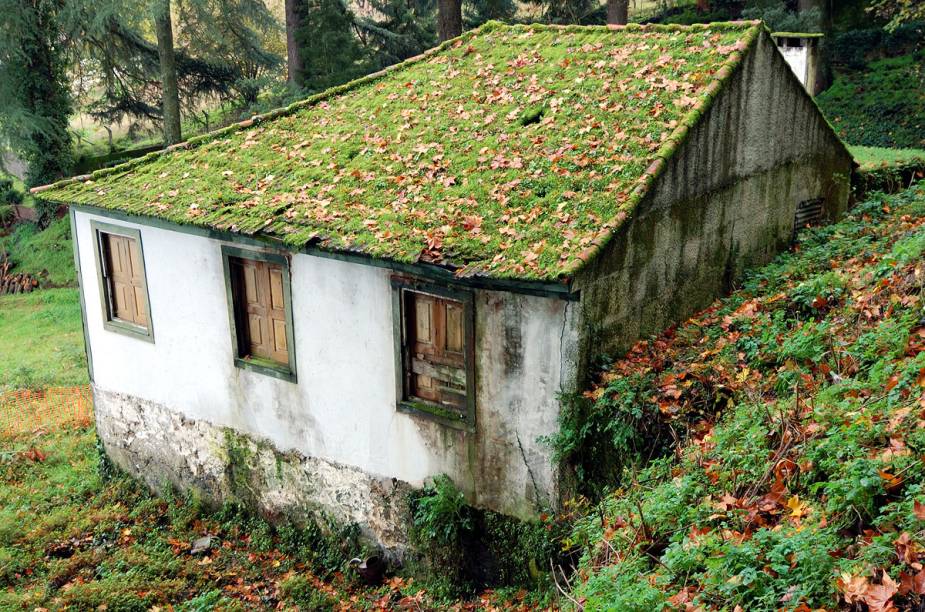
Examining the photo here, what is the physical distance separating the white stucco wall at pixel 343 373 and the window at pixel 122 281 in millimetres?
171

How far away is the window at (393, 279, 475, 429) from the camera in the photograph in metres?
8.91

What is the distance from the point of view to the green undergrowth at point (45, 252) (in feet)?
86.3

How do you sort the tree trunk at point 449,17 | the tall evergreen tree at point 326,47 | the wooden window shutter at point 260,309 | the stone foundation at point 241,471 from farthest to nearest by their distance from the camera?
the tall evergreen tree at point 326,47, the tree trunk at point 449,17, the wooden window shutter at point 260,309, the stone foundation at point 241,471

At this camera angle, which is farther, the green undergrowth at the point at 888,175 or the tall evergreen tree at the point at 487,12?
the tall evergreen tree at the point at 487,12

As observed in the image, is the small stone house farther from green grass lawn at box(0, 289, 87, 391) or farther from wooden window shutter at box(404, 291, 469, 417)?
green grass lawn at box(0, 289, 87, 391)

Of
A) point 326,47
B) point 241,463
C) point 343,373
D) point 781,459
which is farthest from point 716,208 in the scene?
point 326,47

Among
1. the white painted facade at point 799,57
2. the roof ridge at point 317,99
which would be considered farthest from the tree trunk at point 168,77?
the white painted facade at point 799,57

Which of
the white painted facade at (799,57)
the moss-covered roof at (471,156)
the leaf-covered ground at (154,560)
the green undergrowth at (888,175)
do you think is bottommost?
the leaf-covered ground at (154,560)

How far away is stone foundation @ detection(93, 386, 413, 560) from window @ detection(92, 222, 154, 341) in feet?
3.89

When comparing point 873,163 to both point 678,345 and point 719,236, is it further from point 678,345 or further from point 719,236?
point 678,345

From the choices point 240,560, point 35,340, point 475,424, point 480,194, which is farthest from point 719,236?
point 35,340

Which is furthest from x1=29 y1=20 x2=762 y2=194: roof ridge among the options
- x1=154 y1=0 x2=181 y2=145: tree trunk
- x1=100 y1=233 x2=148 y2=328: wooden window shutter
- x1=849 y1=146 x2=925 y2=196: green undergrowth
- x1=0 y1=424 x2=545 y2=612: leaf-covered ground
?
A: x1=154 y1=0 x2=181 y2=145: tree trunk

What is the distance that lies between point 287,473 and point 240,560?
130 cm

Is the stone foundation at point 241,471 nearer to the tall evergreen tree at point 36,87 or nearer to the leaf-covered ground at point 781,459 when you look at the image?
the leaf-covered ground at point 781,459
